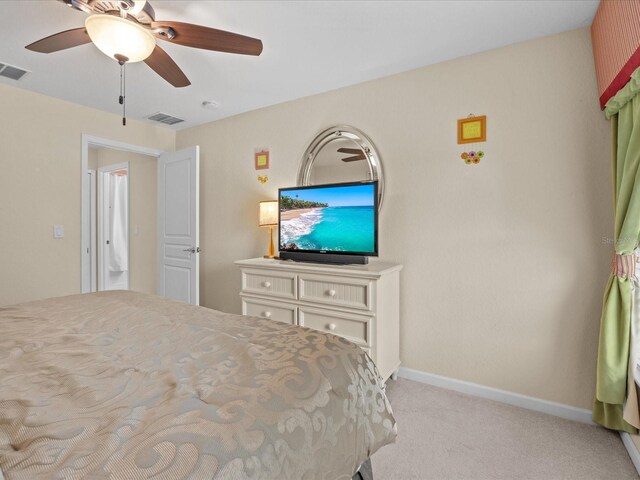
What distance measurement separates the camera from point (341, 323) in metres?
2.41

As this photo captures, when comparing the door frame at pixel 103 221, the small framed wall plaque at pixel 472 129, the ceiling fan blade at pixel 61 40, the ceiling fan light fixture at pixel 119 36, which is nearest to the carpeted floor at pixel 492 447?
the small framed wall plaque at pixel 472 129

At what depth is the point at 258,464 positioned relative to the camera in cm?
70

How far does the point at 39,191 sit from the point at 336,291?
298 centimetres

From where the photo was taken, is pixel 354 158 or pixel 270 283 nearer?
pixel 270 283

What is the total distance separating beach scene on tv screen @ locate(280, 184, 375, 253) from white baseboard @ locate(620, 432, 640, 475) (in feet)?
5.76

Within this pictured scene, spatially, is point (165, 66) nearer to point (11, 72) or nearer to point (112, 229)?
point (11, 72)

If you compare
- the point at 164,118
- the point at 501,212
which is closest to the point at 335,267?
the point at 501,212

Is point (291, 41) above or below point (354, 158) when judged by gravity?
above

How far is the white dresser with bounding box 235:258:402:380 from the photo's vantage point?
90.4 inches

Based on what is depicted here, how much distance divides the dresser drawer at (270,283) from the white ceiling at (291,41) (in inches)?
63.8

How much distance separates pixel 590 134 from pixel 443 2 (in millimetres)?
1202

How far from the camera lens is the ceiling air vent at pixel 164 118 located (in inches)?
144

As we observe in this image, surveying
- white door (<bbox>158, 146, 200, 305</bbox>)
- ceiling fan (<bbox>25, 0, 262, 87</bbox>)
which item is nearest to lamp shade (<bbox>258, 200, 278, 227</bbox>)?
white door (<bbox>158, 146, 200, 305</bbox>)

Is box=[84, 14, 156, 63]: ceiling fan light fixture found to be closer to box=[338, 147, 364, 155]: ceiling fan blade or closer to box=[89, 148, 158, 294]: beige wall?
box=[338, 147, 364, 155]: ceiling fan blade
